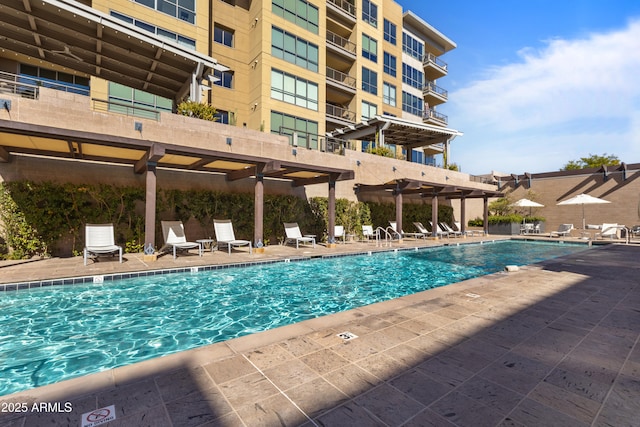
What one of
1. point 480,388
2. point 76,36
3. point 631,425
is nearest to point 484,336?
point 480,388

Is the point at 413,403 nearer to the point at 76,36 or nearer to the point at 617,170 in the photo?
the point at 76,36

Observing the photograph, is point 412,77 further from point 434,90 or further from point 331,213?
point 331,213

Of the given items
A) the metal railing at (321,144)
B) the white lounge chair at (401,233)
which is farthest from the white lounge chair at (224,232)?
the white lounge chair at (401,233)

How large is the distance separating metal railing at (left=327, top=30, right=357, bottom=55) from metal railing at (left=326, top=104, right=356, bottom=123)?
4.30 meters

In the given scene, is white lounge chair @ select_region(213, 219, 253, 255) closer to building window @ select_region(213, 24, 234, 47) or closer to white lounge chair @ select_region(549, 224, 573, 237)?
building window @ select_region(213, 24, 234, 47)

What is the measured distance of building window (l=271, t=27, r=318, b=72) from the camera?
716 inches

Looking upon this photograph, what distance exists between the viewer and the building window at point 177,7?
47.2ft

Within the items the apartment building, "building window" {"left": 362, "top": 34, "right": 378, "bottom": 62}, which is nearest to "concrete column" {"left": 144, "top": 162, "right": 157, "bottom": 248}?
the apartment building

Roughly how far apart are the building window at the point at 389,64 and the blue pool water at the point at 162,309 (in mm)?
22399

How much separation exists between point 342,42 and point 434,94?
40.0 ft

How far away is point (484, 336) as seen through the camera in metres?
3.33

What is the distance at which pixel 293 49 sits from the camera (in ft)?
62.1

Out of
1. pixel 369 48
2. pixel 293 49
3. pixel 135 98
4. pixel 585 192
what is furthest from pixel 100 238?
pixel 585 192

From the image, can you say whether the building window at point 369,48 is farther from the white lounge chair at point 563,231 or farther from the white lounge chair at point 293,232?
the white lounge chair at point 563,231
